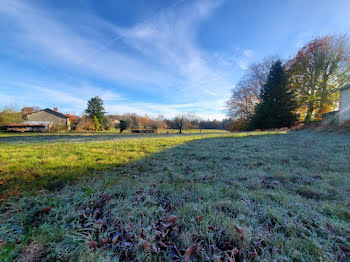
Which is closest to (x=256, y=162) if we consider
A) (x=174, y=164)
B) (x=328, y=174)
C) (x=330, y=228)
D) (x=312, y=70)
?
(x=328, y=174)

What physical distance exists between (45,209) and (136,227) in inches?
46.6

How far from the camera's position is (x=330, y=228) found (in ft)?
4.52

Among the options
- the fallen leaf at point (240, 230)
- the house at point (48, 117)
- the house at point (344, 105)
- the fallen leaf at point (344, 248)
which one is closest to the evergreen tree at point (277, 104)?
the house at point (344, 105)

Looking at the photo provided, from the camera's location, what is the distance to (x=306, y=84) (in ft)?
58.9

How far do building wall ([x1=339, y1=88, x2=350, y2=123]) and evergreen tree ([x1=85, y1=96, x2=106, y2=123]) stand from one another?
124 ft

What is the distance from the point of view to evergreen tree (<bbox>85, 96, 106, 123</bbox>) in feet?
104

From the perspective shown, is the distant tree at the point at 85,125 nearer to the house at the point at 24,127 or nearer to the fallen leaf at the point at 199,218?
the house at the point at 24,127

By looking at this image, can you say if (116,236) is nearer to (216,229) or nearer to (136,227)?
(136,227)

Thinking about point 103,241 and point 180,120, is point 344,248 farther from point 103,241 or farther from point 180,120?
point 180,120

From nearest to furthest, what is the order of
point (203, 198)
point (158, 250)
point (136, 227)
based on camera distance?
point (158, 250) → point (136, 227) → point (203, 198)

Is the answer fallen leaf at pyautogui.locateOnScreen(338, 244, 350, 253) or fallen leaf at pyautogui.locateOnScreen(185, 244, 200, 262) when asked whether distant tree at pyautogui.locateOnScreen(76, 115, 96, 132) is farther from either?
fallen leaf at pyautogui.locateOnScreen(338, 244, 350, 253)

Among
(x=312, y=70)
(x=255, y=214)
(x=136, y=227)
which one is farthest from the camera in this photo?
(x=312, y=70)

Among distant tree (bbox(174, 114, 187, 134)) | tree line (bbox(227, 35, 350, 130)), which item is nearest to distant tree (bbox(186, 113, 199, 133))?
distant tree (bbox(174, 114, 187, 134))

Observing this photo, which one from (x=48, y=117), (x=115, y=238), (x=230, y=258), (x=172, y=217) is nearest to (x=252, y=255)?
(x=230, y=258)
